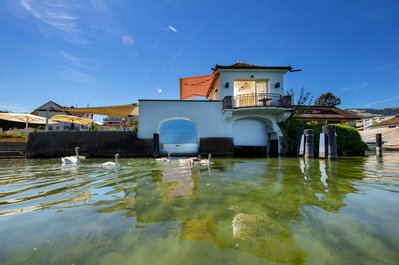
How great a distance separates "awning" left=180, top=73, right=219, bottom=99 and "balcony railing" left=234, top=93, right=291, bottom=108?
3.13 metres

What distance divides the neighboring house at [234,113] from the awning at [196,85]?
540 mm

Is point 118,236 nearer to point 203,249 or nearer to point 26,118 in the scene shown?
point 203,249

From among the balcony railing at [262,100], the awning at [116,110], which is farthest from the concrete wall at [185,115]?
the balcony railing at [262,100]

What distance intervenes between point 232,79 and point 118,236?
1601 centimetres

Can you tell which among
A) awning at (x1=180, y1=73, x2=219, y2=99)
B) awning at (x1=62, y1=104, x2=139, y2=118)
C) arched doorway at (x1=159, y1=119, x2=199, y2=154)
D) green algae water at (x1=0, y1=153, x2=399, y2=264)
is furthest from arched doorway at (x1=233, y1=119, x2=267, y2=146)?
green algae water at (x1=0, y1=153, x2=399, y2=264)

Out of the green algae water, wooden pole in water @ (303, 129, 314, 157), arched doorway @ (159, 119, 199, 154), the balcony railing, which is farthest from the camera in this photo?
Result: arched doorway @ (159, 119, 199, 154)

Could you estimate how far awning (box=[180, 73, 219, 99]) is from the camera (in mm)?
18453

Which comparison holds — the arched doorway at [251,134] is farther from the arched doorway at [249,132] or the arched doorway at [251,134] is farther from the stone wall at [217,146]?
the stone wall at [217,146]

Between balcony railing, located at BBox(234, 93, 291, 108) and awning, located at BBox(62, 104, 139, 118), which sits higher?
balcony railing, located at BBox(234, 93, 291, 108)

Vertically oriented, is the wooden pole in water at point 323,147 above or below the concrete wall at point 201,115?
below

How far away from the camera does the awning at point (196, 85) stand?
60.5ft

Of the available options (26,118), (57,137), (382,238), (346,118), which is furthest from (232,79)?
(346,118)

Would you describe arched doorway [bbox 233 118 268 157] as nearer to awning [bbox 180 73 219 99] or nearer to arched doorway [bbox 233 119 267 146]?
arched doorway [bbox 233 119 267 146]

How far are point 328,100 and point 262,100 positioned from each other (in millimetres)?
37936
